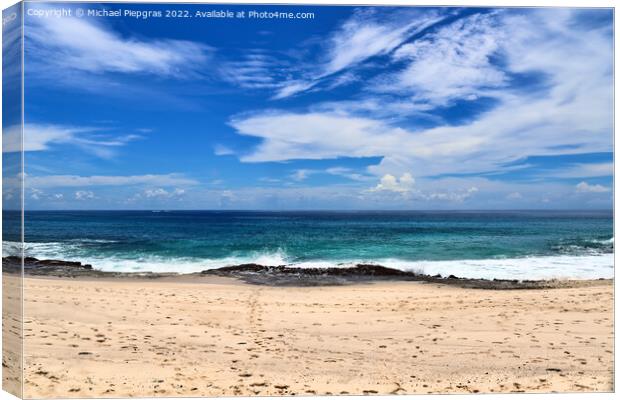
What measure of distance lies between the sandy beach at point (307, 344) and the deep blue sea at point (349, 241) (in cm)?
69

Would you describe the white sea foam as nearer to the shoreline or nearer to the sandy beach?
the shoreline

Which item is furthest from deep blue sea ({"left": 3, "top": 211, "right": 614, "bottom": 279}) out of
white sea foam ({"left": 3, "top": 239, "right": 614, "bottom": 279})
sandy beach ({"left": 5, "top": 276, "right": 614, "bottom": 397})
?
sandy beach ({"left": 5, "top": 276, "right": 614, "bottom": 397})

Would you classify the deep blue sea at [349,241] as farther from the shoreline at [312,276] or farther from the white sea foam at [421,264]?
the shoreline at [312,276]

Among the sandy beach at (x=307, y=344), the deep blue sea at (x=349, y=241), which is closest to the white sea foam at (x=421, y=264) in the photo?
the deep blue sea at (x=349, y=241)

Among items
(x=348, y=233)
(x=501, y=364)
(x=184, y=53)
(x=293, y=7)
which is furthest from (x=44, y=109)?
(x=501, y=364)

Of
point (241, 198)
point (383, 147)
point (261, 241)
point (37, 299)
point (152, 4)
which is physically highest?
point (152, 4)

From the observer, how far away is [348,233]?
652 centimetres

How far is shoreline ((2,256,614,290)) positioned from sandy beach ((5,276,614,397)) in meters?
0.32

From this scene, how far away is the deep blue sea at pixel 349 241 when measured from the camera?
18.1 feet

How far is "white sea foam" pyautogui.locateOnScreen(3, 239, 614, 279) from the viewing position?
532 cm

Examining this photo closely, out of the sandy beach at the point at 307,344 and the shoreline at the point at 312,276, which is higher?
the shoreline at the point at 312,276

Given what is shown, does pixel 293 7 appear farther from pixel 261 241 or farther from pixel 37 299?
pixel 37 299

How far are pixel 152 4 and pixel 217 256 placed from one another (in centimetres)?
363

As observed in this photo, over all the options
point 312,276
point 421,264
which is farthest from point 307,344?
point 421,264
